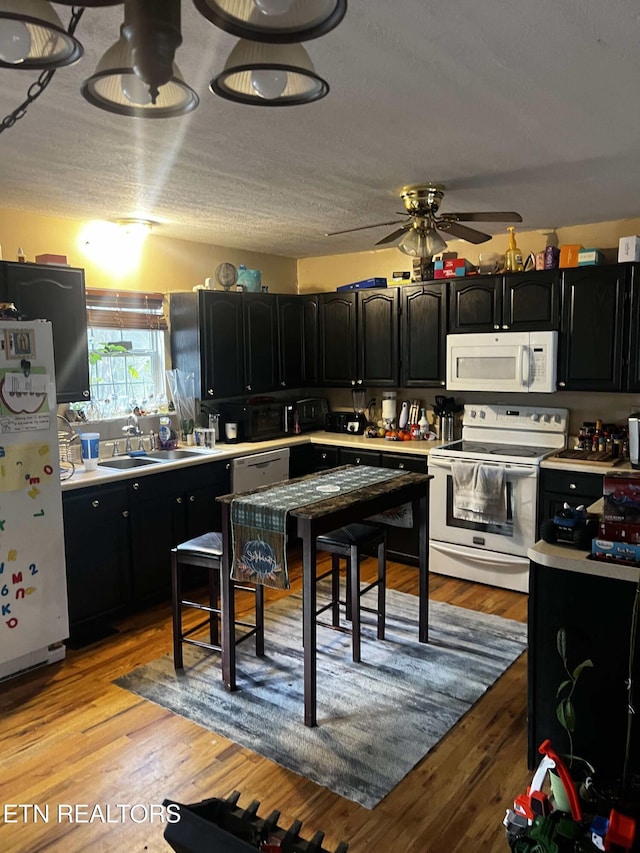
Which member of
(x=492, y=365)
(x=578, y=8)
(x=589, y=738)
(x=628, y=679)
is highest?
(x=578, y=8)

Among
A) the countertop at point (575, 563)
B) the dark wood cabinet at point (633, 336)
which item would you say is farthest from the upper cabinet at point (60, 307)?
the dark wood cabinet at point (633, 336)

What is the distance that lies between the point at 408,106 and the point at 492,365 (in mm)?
2495

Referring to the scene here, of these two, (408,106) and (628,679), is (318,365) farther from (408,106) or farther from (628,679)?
(628,679)

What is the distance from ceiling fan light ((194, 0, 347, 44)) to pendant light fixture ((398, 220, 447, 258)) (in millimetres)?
2225

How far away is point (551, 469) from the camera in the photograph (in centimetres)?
395

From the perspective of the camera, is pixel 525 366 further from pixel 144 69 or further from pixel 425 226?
pixel 144 69

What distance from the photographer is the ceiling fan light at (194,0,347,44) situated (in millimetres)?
1029

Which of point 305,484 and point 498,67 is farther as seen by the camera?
point 305,484

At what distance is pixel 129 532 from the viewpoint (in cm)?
375

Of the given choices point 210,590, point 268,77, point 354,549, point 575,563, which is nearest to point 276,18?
point 268,77

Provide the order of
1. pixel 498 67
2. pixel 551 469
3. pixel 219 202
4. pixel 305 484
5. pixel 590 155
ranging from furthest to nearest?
1. pixel 551 469
2. pixel 219 202
3. pixel 305 484
4. pixel 590 155
5. pixel 498 67

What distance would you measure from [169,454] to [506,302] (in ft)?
8.47

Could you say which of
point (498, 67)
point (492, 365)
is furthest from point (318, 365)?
point (498, 67)

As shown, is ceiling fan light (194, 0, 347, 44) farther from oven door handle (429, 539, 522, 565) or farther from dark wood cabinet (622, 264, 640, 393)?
oven door handle (429, 539, 522, 565)
